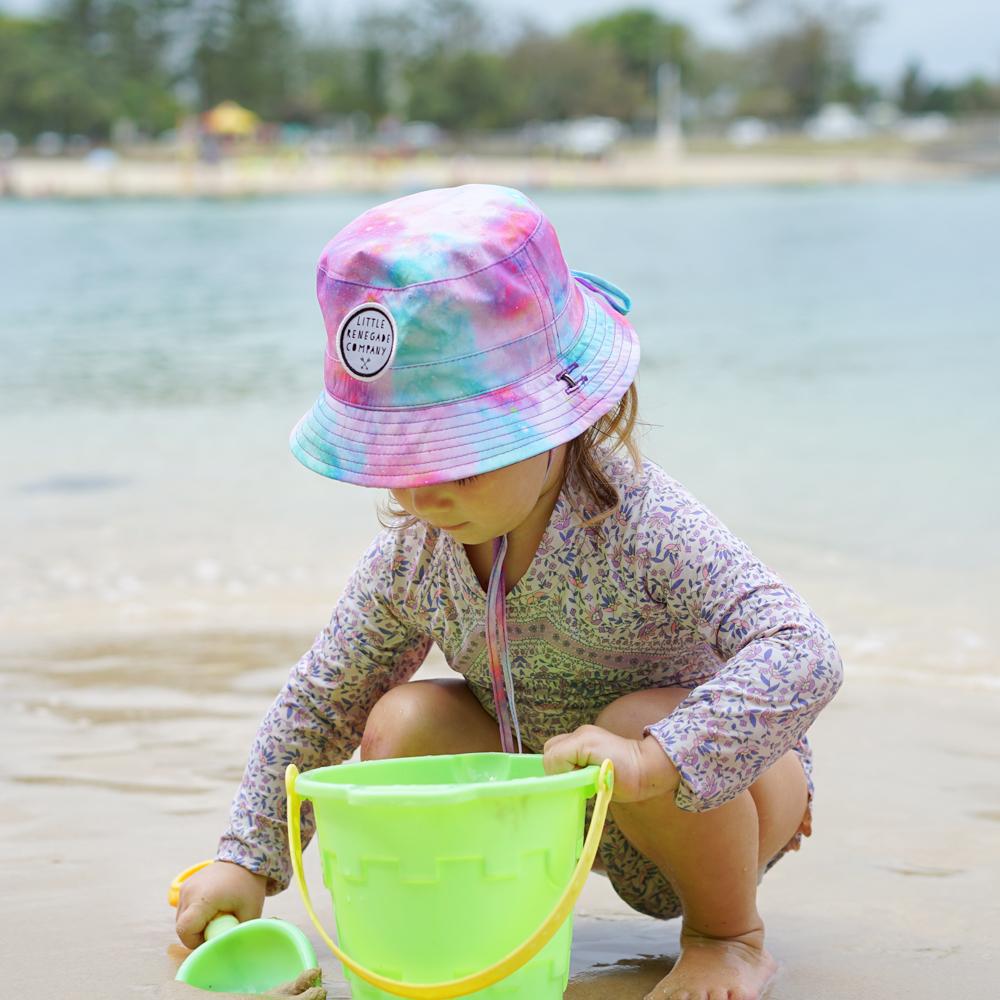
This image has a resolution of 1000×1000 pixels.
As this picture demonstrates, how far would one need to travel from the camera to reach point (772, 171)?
6262 centimetres

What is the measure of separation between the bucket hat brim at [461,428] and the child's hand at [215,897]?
55 cm

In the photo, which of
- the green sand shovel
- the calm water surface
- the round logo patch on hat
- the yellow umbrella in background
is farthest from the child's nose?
the yellow umbrella in background

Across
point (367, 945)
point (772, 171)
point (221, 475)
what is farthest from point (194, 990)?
point (772, 171)

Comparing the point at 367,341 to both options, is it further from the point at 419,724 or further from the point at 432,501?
the point at 419,724

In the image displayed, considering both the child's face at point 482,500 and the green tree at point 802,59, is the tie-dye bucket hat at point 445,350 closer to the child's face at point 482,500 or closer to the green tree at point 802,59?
the child's face at point 482,500

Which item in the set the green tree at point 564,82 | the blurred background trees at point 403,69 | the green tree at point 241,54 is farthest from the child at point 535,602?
the green tree at point 564,82

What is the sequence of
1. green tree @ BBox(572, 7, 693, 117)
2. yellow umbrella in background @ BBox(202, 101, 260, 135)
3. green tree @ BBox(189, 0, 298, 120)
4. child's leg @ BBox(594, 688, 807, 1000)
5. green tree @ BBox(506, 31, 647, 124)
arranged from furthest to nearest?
green tree @ BBox(572, 7, 693, 117), green tree @ BBox(506, 31, 647, 124), green tree @ BBox(189, 0, 298, 120), yellow umbrella in background @ BBox(202, 101, 260, 135), child's leg @ BBox(594, 688, 807, 1000)

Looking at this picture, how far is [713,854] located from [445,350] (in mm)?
613

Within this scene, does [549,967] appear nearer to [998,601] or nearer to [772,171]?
[998,601]

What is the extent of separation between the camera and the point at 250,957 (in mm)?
1703

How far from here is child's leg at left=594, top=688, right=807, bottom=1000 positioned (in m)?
1.58

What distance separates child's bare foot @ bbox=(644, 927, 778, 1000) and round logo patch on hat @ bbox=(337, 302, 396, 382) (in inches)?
29.6

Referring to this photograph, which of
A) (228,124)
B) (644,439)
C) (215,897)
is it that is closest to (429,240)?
(215,897)

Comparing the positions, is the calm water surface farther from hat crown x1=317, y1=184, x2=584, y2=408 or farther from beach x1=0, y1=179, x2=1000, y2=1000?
hat crown x1=317, y1=184, x2=584, y2=408
